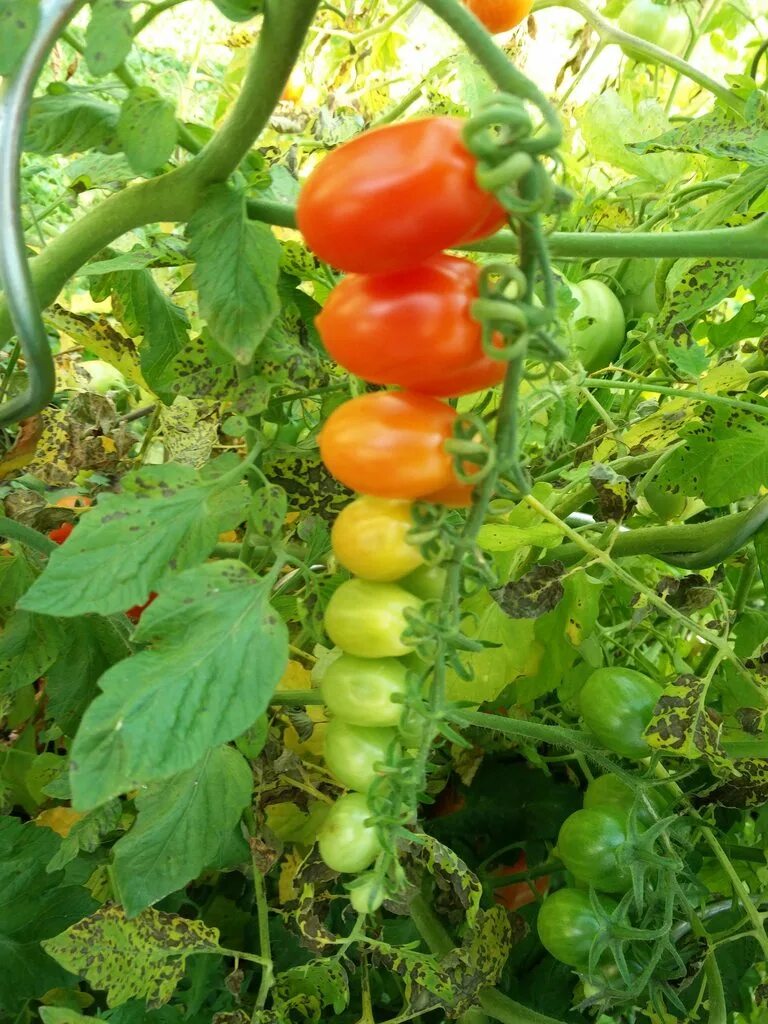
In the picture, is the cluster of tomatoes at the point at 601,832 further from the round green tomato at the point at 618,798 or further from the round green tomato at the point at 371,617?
the round green tomato at the point at 371,617

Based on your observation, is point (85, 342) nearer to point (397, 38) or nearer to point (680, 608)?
point (680, 608)

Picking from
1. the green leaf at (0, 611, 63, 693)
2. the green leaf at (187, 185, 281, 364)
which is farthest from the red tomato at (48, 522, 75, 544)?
the green leaf at (187, 185, 281, 364)

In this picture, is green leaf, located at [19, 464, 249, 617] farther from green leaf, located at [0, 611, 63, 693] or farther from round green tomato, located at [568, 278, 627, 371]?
round green tomato, located at [568, 278, 627, 371]

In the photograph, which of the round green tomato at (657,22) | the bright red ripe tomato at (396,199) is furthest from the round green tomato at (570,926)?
the round green tomato at (657,22)

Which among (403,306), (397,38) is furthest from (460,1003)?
(397,38)

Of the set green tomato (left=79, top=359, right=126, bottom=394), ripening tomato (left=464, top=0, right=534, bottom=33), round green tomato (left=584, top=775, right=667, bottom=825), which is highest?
ripening tomato (left=464, top=0, right=534, bottom=33)

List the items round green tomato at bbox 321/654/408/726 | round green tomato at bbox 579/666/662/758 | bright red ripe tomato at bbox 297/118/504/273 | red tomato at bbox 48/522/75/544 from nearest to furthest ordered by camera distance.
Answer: bright red ripe tomato at bbox 297/118/504/273 → round green tomato at bbox 321/654/408/726 → round green tomato at bbox 579/666/662/758 → red tomato at bbox 48/522/75/544
